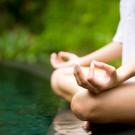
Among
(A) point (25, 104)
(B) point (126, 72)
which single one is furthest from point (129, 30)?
(A) point (25, 104)

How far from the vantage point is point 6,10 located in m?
6.20

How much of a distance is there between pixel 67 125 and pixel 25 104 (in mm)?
565

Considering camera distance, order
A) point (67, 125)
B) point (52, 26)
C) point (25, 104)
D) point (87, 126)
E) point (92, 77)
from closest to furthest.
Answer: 1. point (92, 77)
2. point (87, 126)
3. point (67, 125)
4. point (25, 104)
5. point (52, 26)

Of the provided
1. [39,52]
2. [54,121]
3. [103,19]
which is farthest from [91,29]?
[54,121]

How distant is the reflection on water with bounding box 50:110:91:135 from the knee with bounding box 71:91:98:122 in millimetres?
96

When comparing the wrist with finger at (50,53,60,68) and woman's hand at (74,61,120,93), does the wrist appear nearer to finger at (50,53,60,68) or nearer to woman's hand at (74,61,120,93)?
woman's hand at (74,61,120,93)

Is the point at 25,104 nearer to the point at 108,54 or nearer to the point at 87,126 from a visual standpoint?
the point at 108,54

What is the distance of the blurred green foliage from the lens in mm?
5453

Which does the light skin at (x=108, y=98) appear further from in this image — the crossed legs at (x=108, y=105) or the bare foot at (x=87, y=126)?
the bare foot at (x=87, y=126)

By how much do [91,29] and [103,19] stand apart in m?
0.14

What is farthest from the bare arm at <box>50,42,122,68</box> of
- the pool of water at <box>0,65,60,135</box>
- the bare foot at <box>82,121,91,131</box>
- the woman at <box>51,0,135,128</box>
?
the bare foot at <box>82,121,91,131</box>

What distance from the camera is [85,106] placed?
2.25 metres

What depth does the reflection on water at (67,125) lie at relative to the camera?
95.9 inches

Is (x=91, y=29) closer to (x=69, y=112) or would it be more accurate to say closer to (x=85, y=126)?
Result: (x=69, y=112)
